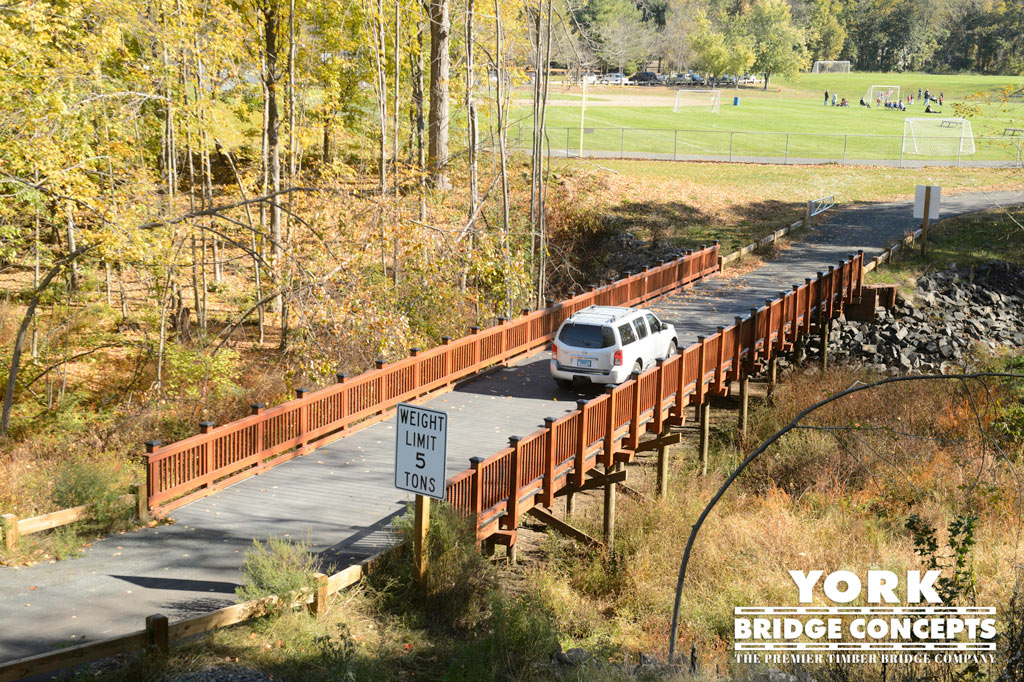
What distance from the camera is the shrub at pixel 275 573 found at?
10312mm

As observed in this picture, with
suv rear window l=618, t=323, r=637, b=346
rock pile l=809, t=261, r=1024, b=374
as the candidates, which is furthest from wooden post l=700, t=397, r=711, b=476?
rock pile l=809, t=261, r=1024, b=374

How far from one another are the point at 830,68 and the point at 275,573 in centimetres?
14174

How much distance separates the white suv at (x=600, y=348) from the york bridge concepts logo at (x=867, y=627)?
5246 millimetres

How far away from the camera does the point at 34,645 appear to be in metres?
9.41

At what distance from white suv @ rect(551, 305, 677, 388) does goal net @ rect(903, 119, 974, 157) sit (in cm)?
4613

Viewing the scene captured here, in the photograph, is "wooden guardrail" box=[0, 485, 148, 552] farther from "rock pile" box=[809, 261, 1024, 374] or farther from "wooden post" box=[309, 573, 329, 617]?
"rock pile" box=[809, 261, 1024, 374]

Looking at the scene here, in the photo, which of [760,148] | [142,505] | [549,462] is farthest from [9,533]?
[760,148]

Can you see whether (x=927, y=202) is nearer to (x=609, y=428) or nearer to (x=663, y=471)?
(x=663, y=471)

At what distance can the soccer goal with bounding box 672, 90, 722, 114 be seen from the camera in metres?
86.9

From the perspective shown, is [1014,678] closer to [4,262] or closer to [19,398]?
[19,398]

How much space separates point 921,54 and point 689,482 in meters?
130

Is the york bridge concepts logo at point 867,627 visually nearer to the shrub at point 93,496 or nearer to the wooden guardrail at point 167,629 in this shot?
the wooden guardrail at point 167,629

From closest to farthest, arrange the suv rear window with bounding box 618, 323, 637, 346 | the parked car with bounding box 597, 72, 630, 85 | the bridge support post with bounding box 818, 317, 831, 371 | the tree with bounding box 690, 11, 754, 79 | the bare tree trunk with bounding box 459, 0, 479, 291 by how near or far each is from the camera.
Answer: the suv rear window with bounding box 618, 323, 637, 346 < the bare tree trunk with bounding box 459, 0, 479, 291 < the bridge support post with bounding box 818, 317, 831, 371 < the tree with bounding box 690, 11, 754, 79 < the parked car with bounding box 597, 72, 630, 85

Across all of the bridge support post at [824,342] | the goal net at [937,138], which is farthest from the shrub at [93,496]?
the goal net at [937,138]
